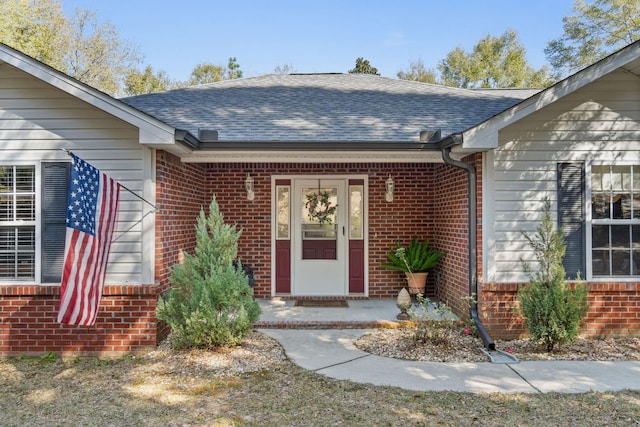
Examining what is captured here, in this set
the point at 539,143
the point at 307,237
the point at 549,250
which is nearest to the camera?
the point at 549,250

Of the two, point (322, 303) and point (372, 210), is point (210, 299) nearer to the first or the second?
point (322, 303)

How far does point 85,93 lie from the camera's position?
199 inches

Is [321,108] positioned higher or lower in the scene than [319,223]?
higher

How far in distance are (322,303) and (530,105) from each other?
428 cm

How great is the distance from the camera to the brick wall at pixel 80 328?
5391 millimetres

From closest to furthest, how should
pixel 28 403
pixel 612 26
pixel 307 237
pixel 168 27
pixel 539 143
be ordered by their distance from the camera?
pixel 28 403, pixel 539 143, pixel 307 237, pixel 612 26, pixel 168 27

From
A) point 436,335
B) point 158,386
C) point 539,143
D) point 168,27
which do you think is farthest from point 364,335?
point 168,27

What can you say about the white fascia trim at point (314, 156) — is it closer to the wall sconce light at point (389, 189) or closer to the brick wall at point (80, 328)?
the wall sconce light at point (389, 189)

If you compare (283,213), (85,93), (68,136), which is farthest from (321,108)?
(68,136)

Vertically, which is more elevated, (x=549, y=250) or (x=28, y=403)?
(x=549, y=250)

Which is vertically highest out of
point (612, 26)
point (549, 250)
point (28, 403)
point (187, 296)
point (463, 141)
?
point (612, 26)

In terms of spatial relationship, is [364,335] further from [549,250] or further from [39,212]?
[39,212]

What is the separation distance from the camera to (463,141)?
5391mm

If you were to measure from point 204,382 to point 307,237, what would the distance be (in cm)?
400
